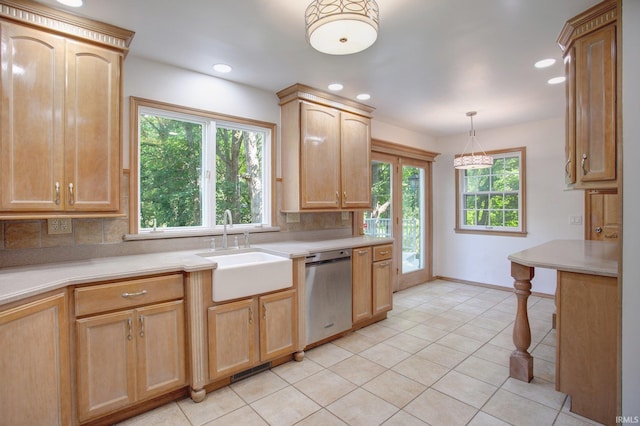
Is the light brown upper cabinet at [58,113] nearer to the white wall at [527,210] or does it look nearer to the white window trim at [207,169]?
the white window trim at [207,169]

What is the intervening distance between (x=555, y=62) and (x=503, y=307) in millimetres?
2911

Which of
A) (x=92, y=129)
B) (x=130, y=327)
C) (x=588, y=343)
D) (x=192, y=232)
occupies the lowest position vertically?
(x=588, y=343)

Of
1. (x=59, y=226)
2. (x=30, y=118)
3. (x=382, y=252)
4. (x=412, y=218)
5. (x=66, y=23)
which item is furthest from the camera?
(x=412, y=218)

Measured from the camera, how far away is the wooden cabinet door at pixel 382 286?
3.50m

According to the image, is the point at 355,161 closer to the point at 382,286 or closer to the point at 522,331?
the point at 382,286

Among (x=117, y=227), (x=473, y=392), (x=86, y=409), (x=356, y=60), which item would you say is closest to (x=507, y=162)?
(x=356, y=60)

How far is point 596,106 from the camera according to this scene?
6.51 feet

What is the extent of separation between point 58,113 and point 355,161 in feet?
8.81

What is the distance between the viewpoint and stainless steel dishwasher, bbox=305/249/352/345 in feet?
9.36

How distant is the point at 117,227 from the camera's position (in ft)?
8.06

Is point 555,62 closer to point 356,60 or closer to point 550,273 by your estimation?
point 356,60

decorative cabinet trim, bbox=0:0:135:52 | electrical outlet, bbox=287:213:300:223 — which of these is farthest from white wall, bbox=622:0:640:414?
decorative cabinet trim, bbox=0:0:135:52

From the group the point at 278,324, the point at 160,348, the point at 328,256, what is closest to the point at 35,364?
the point at 160,348

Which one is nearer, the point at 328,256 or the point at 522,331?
the point at 522,331
